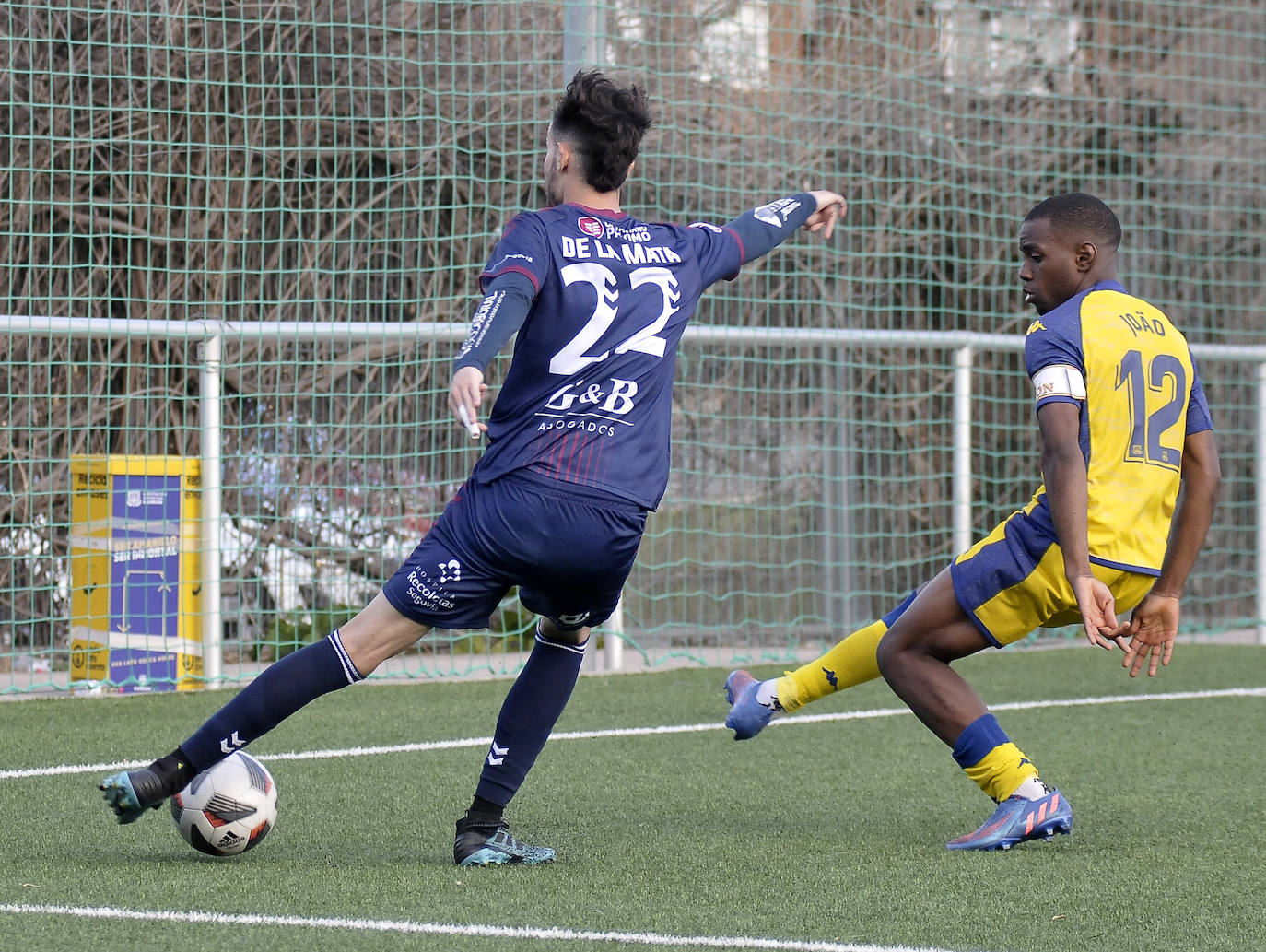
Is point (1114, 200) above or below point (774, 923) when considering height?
above

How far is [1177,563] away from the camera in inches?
151

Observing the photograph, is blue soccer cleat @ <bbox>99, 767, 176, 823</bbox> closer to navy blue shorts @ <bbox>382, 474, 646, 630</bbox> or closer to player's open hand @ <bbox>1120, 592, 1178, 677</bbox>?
navy blue shorts @ <bbox>382, 474, 646, 630</bbox>

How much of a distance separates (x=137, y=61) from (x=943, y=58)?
4.61 metres

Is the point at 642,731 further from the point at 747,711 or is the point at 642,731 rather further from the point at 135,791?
the point at 135,791

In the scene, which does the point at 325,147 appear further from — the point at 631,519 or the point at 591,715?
the point at 631,519

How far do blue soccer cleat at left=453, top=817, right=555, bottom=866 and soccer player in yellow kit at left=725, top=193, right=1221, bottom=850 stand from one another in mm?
1016

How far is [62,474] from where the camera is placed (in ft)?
26.4

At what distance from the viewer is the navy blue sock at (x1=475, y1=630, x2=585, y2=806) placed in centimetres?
370

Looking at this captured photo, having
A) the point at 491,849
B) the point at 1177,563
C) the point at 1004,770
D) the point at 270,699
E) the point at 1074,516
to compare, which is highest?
the point at 1074,516

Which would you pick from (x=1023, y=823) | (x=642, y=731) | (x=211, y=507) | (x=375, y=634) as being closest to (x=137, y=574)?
(x=211, y=507)

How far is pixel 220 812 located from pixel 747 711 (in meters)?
1.43

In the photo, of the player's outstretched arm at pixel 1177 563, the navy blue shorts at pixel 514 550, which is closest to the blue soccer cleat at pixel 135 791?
the navy blue shorts at pixel 514 550

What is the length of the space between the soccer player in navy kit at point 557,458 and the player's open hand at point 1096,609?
985mm

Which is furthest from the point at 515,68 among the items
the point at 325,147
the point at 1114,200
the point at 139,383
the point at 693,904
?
the point at 693,904
